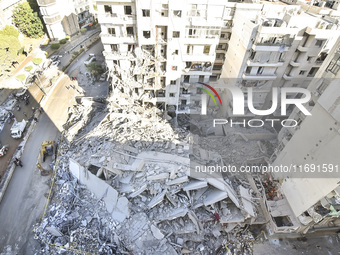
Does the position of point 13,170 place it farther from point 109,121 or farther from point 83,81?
point 83,81

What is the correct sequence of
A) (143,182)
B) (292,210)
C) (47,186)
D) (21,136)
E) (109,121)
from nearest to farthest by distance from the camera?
(143,182) → (292,210) → (47,186) → (109,121) → (21,136)

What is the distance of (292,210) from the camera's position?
17.6m

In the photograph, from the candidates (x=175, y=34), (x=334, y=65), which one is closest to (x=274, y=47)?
(x=334, y=65)

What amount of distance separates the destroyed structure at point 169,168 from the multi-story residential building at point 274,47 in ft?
0.73

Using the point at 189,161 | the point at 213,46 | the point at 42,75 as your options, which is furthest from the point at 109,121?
the point at 42,75

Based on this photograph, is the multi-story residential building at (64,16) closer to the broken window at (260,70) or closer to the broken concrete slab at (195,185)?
the broken window at (260,70)

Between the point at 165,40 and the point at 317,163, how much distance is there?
17.3m

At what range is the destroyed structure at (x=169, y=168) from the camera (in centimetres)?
1493

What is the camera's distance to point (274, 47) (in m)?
21.2

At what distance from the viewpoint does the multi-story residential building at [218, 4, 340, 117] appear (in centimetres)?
2066

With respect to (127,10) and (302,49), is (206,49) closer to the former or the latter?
(127,10)

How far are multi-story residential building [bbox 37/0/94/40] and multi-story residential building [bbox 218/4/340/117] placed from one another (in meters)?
38.5

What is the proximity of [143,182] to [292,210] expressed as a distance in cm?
1295

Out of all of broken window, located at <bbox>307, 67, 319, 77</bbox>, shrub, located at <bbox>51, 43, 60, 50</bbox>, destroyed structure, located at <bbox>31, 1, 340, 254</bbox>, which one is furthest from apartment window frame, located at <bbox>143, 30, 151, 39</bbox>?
shrub, located at <bbox>51, 43, 60, 50</bbox>
